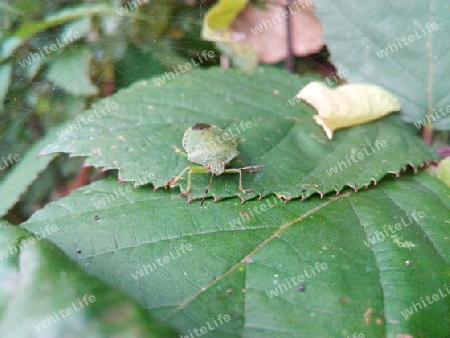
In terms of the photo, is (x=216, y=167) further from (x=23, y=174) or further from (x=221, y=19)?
(x=221, y=19)

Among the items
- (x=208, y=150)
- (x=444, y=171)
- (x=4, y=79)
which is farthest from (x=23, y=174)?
(x=444, y=171)

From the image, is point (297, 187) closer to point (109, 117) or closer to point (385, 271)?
point (385, 271)

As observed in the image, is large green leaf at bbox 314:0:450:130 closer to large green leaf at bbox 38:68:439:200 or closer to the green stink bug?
large green leaf at bbox 38:68:439:200

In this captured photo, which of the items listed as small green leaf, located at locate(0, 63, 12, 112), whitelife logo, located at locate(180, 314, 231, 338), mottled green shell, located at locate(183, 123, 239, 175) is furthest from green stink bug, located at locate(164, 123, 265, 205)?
small green leaf, located at locate(0, 63, 12, 112)

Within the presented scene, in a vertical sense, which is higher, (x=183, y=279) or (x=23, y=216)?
(x=183, y=279)

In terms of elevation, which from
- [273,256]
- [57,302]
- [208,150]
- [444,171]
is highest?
[57,302]

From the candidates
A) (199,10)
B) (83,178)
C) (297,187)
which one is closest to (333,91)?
(297,187)

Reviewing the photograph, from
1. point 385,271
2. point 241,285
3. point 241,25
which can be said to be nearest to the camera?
point 241,285

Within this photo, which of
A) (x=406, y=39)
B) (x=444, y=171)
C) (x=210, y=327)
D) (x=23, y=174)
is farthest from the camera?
(x=23, y=174)
